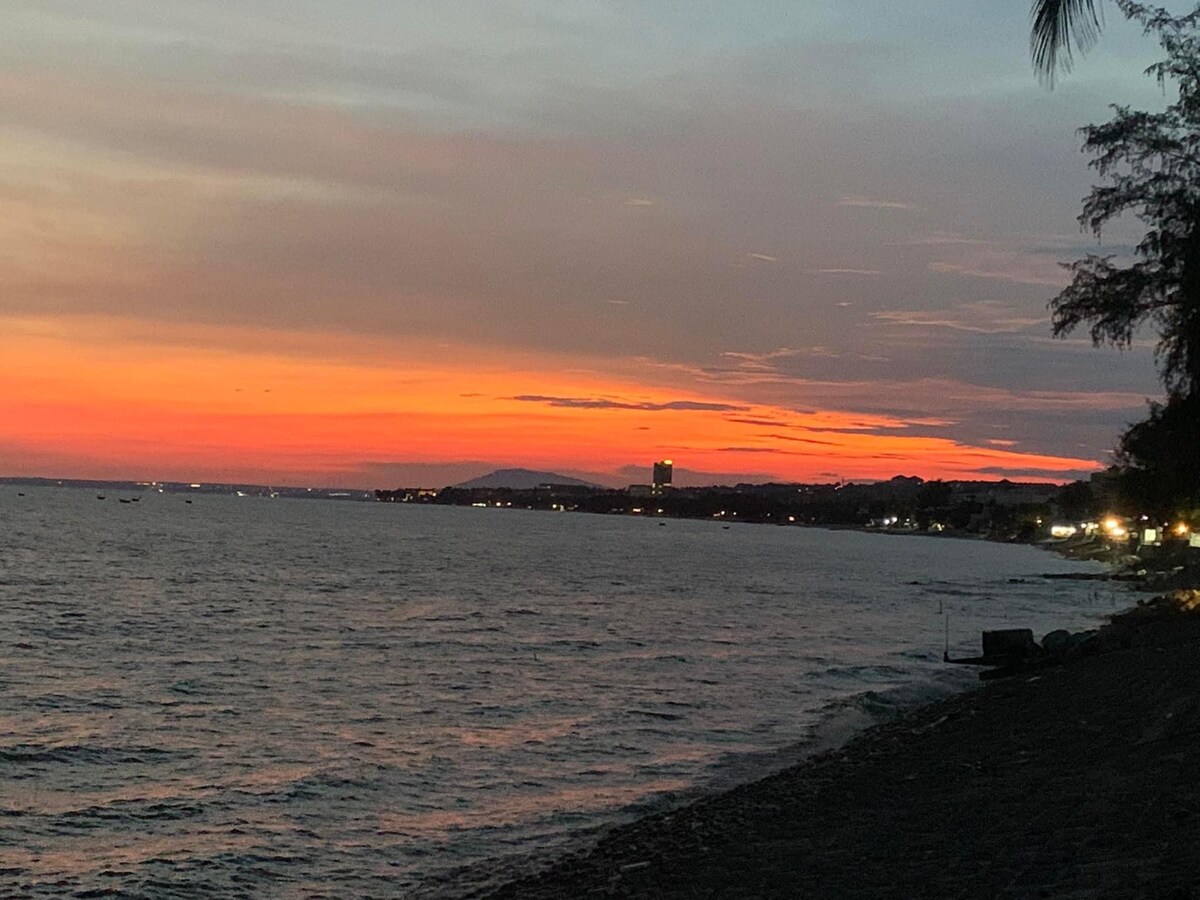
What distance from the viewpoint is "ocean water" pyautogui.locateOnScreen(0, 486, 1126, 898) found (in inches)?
605

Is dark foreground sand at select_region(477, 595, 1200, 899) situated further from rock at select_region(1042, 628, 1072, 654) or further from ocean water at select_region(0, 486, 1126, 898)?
rock at select_region(1042, 628, 1072, 654)

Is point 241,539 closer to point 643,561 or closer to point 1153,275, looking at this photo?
point 643,561

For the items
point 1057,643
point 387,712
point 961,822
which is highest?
point 961,822

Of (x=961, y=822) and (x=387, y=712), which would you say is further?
(x=387, y=712)

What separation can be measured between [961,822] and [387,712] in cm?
1620

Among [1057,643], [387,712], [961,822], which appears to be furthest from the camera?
[1057,643]

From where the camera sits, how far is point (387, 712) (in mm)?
26359

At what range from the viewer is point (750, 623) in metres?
51.0

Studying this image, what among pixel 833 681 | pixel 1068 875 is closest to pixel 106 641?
pixel 833 681

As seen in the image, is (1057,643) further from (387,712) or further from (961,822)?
(961,822)

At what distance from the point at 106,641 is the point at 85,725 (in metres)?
16.2

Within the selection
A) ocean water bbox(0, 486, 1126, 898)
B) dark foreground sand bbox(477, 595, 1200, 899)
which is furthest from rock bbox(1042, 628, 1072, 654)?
dark foreground sand bbox(477, 595, 1200, 899)

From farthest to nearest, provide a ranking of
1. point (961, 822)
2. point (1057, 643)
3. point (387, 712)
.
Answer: point (1057, 643), point (387, 712), point (961, 822)

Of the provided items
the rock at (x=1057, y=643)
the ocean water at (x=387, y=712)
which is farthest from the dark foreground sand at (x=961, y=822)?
the rock at (x=1057, y=643)
